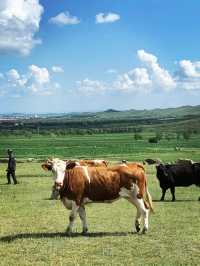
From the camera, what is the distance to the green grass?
1220cm

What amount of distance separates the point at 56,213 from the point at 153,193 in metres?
9.10

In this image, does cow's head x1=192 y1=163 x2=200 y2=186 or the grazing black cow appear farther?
cow's head x1=192 y1=163 x2=200 y2=186

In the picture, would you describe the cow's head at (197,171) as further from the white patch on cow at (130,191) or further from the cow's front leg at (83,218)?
the cow's front leg at (83,218)

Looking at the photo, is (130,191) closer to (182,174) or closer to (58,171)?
(58,171)

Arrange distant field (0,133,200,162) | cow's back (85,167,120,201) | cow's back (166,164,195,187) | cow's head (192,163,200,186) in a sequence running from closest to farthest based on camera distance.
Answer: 1. cow's back (85,167,120,201)
2. cow's back (166,164,195,187)
3. cow's head (192,163,200,186)
4. distant field (0,133,200,162)

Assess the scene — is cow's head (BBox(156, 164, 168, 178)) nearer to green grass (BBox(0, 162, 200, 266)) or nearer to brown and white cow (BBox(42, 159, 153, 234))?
green grass (BBox(0, 162, 200, 266))

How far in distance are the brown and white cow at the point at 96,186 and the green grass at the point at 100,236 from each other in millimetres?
822

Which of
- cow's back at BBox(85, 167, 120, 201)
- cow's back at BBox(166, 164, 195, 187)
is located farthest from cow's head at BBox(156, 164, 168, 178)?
cow's back at BBox(85, 167, 120, 201)

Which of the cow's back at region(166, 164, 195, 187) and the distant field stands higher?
the cow's back at region(166, 164, 195, 187)

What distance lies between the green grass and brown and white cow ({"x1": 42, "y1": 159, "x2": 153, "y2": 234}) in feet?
2.70

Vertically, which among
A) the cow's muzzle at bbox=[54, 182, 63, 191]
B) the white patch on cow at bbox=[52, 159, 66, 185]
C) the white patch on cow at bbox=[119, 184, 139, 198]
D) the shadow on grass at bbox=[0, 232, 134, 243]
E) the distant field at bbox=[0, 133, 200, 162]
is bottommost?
the distant field at bbox=[0, 133, 200, 162]

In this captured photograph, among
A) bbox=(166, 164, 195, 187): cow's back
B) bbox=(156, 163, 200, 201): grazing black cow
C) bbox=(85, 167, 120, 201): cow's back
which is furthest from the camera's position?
bbox=(166, 164, 195, 187): cow's back

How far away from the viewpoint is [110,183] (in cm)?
1543

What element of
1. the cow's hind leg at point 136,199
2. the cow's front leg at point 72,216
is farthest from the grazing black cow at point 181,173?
the cow's front leg at point 72,216
